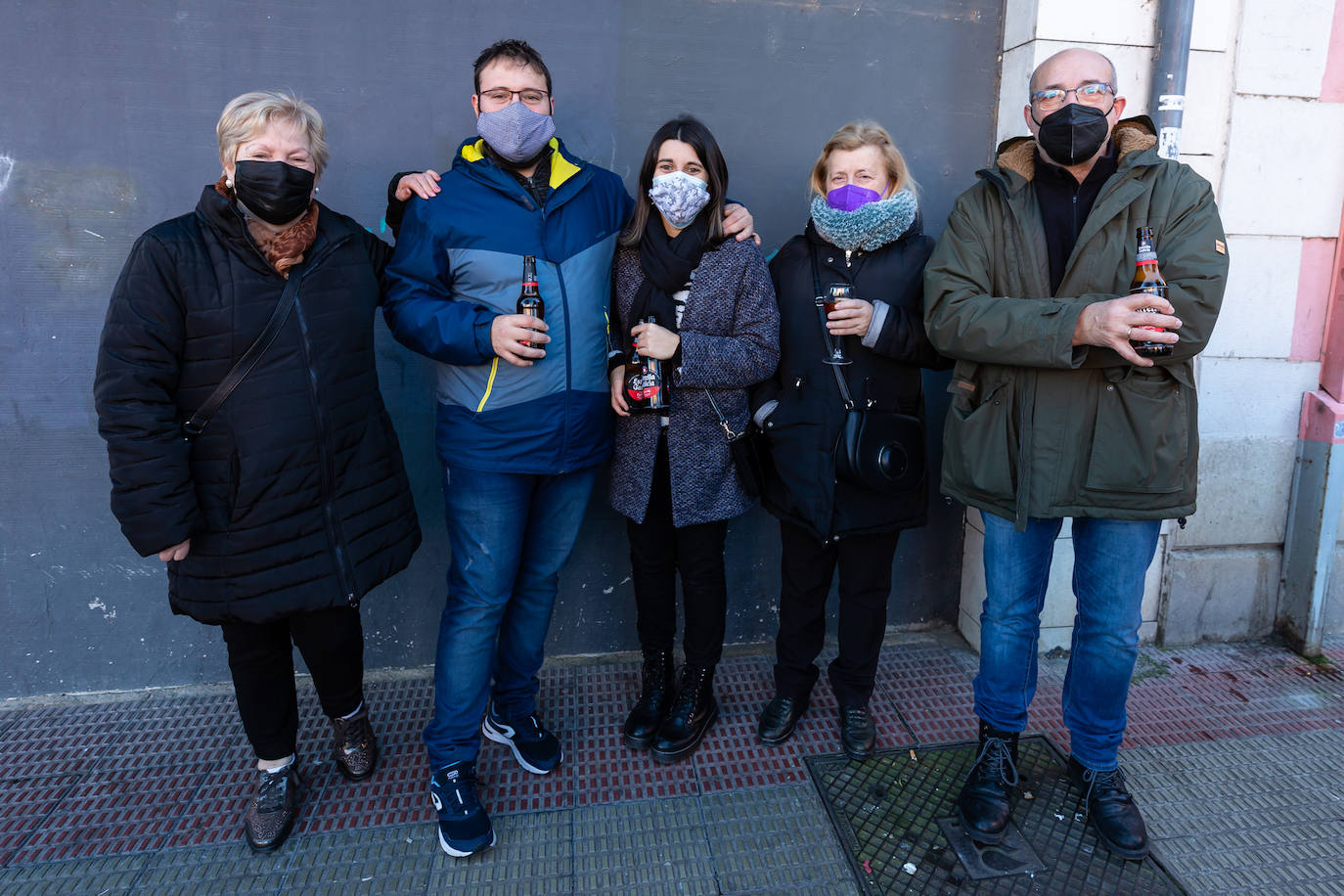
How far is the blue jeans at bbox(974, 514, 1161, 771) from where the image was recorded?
262 centimetres

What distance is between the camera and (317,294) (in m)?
2.48

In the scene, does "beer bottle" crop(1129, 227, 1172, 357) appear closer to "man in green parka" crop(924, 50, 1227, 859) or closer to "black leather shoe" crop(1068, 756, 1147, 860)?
"man in green parka" crop(924, 50, 1227, 859)

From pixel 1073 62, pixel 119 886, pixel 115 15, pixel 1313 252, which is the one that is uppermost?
pixel 115 15

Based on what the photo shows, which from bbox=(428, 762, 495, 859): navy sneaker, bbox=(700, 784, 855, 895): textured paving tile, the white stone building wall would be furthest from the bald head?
bbox=(428, 762, 495, 859): navy sneaker

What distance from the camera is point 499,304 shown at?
2.65m

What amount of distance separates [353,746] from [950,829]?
2099mm

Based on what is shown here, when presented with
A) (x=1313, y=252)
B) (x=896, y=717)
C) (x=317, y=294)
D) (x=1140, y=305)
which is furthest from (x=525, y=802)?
(x=1313, y=252)

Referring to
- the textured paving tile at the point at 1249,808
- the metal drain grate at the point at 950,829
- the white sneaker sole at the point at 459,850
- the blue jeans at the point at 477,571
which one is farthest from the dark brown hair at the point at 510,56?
the textured paving tile at the point at 1249,808

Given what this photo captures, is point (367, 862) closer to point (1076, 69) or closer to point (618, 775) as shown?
point (618, 775)

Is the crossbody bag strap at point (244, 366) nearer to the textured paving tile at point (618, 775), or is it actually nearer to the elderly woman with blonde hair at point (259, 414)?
the elderly woman with blonde hair at point (259, 414)

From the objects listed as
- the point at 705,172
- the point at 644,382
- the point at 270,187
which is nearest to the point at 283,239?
the point at 270,187

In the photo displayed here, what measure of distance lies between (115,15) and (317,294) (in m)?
1.65

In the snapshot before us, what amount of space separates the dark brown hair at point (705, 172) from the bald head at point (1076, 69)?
41.3 inches

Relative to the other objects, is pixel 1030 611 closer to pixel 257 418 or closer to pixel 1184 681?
pixel 1184 681
